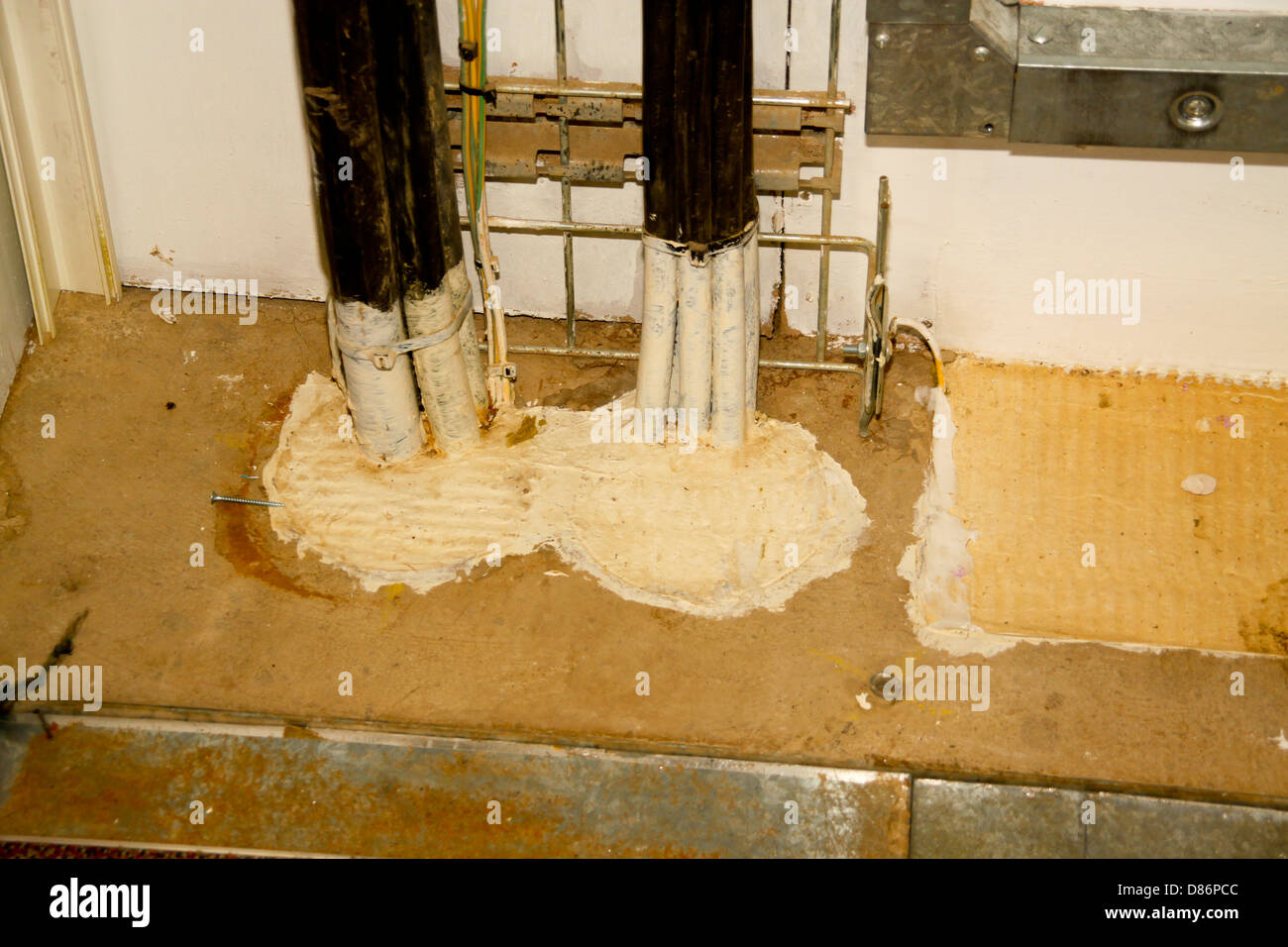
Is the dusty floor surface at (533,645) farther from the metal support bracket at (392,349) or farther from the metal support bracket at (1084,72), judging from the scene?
the metal support bracket at (1084,72)

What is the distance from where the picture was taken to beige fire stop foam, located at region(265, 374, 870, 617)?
381cm

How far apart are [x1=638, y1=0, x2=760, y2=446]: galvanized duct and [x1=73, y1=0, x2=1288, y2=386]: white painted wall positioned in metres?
0.40

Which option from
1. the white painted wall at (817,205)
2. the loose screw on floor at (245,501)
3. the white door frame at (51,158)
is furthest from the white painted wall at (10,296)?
the loose screw on floor at (245,501)

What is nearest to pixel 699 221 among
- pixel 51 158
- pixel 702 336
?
pixel 702 336

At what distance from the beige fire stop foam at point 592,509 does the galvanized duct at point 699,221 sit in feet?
0.48

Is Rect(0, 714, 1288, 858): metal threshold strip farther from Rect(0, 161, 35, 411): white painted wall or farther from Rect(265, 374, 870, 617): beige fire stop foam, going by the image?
Rect(0, 161, 35, 411): white painted wall

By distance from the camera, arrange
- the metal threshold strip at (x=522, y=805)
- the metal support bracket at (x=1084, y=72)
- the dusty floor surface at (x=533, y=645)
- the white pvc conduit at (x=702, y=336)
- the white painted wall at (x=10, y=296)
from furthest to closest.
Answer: the white painted wall at (x=10, y=296)
the white pvc conduit at (x=702, y=336)
the metal support bracket at (x=1084, y=72)
the dusty floor surface at (x=533, y=645)
the metal threshold strip at (x=522, y=805)

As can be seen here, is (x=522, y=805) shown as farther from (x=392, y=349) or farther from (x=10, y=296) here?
(x=10, y=296)

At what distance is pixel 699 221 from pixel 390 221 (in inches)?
28.3

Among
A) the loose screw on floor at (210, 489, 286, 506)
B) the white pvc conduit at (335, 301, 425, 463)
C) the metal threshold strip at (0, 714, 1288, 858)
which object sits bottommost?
the metal threshold strip at (0, 714, 1288, 858)

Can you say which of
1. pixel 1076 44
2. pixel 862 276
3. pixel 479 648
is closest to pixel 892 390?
pixel 862 276

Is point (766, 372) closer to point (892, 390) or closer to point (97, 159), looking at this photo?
point (892, 390)

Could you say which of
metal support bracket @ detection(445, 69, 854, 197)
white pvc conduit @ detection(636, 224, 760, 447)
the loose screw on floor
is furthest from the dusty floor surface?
metal support bracket @ detection(445, 69, 854, 197)

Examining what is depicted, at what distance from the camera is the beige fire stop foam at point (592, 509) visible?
12.5 ft
